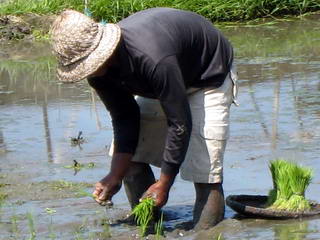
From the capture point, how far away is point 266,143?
7.36m

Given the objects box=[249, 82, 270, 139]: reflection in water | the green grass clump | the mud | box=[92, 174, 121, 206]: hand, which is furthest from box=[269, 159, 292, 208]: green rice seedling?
the mud

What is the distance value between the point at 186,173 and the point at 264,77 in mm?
4700

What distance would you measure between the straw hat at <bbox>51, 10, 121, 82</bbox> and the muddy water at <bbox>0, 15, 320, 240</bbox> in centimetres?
118

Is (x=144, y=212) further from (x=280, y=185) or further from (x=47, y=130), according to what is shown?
(x=47, y=130)

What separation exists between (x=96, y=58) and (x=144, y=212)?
0.98 metres

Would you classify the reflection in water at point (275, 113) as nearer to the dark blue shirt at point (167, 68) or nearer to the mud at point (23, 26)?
the dark blue shirt at point (167, 68)

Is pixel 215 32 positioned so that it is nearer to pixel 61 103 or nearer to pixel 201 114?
pixel 201 114

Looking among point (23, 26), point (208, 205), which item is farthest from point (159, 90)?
point (23, 26)

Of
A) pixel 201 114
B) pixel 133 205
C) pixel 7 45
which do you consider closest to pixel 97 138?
pixel 133 205

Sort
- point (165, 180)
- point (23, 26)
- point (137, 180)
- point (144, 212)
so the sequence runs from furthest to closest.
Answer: point (23, 26), point (137, 180), point (144, 212), point (165, 180)

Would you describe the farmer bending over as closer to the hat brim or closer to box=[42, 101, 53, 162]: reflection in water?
the hat brim

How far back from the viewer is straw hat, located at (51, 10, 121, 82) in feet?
15.9

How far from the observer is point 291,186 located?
5.58 meters

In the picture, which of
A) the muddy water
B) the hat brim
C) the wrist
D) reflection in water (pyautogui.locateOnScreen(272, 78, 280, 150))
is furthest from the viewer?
reflection in water (pyautogui.locateOnScreen(272, 78, 280, 150))
